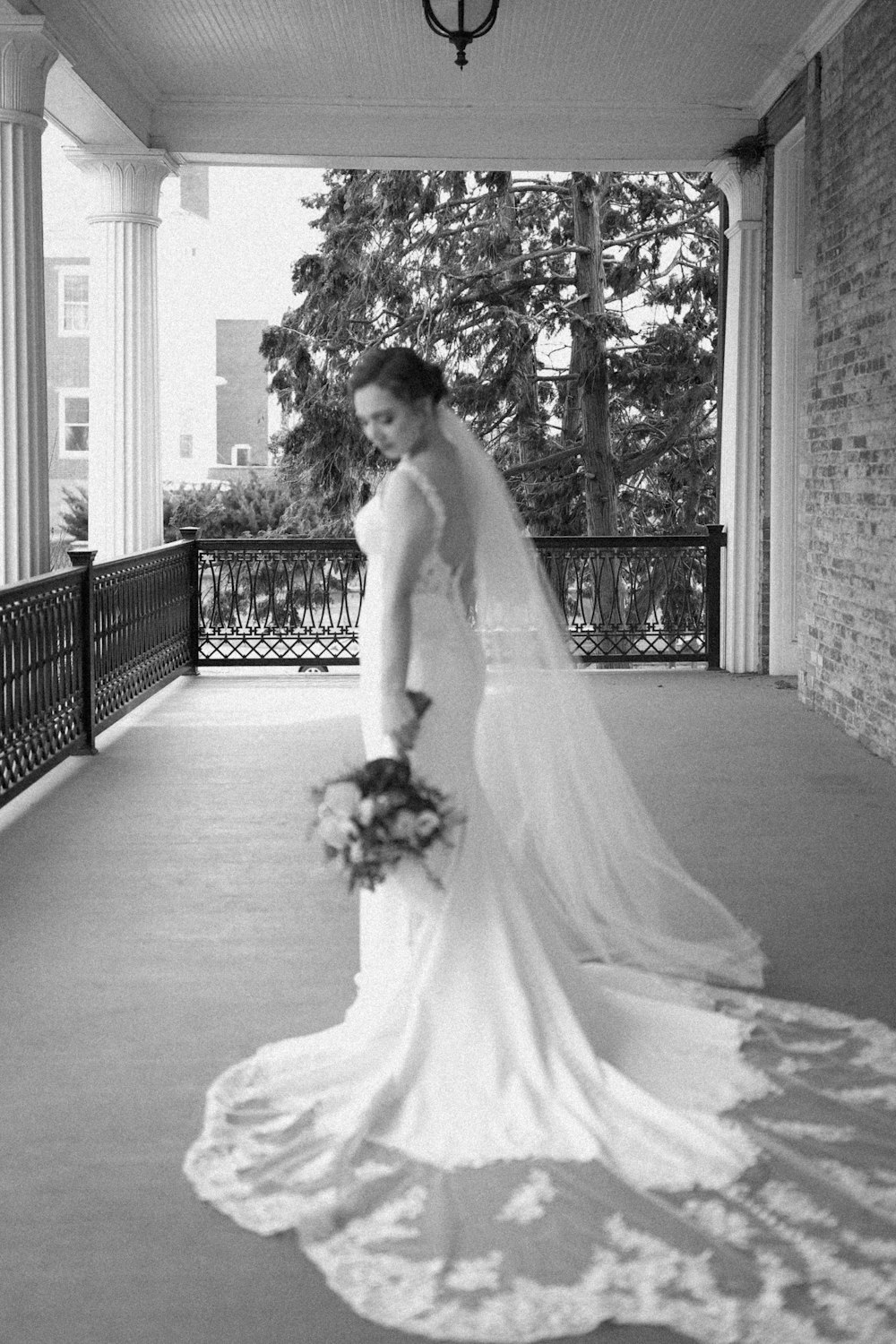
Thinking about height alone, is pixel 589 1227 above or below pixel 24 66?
below

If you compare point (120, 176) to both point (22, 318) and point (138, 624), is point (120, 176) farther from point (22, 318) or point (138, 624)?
point (22, 318)

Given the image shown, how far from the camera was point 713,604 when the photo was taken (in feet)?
43.6

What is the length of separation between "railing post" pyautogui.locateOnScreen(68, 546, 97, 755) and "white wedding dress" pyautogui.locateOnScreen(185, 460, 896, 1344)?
5.26 metres

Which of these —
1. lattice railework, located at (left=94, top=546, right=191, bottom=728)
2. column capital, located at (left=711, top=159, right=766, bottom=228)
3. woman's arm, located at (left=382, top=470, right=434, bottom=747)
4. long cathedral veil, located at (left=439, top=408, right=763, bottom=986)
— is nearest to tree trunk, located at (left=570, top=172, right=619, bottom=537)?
column capital, located at (left=711, top=159, right=766, bottom=228)

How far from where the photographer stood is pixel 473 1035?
3.82 meters

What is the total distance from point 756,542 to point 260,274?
2795 cm

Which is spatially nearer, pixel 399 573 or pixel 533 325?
pixel 399 573

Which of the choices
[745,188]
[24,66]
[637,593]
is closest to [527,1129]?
[24,66]

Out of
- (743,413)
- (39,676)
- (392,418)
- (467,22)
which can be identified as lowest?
(39,676)

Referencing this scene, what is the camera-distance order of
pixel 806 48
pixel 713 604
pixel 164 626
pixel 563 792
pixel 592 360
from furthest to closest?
pixel 592 360, pixel 713 604, pixel 164 626, pixel 806 48, pixel 563 792

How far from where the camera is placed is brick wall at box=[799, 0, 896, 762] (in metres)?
8.76

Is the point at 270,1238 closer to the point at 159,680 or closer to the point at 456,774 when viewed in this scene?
the point at 456,774

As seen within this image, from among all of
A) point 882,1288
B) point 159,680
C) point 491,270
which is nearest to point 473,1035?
point 882,1288

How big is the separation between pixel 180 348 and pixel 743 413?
2856cm
